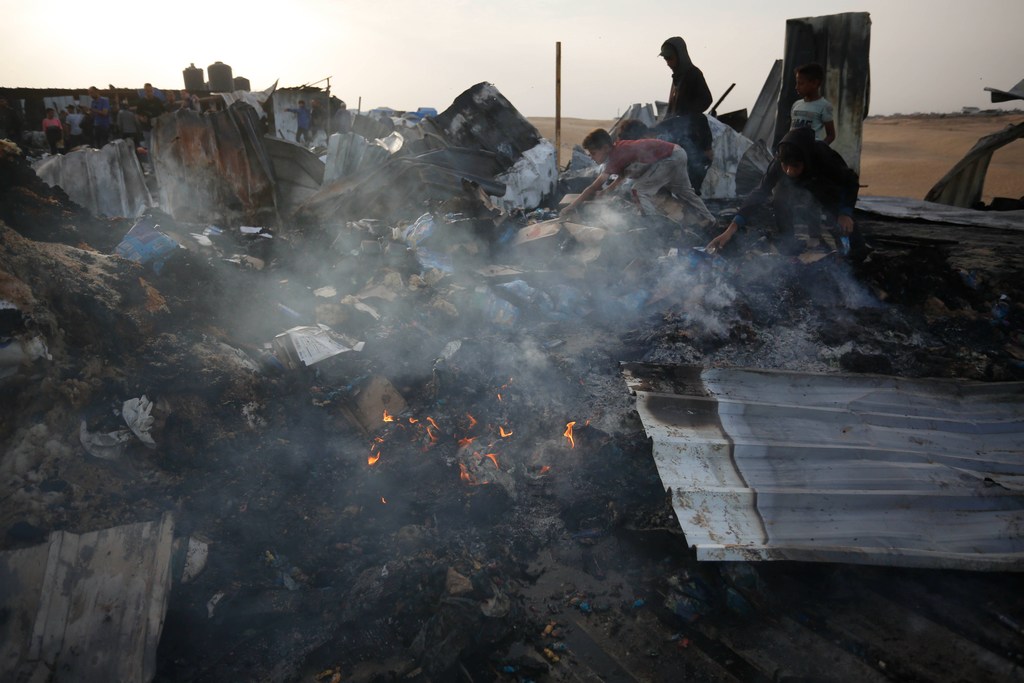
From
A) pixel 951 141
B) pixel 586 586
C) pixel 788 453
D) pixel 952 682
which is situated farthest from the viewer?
pixel 951 141

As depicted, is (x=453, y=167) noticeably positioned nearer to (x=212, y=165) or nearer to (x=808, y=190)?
(x=212, y=165)

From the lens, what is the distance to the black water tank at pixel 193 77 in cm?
1973

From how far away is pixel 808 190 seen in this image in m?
5.41

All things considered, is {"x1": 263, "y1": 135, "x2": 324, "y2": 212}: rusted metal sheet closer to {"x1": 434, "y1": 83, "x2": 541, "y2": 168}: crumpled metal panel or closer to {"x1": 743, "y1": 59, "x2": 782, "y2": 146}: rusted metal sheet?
{"x1": 434, "y1": 83, "x2": 541, "y2": 168}: crumpled metal panel

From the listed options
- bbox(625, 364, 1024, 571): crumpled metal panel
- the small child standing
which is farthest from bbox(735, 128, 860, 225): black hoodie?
bbox(625, 364, 1024, 571): crumpled metal panel

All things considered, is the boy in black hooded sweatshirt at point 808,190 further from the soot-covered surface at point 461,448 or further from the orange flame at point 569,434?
the orange flame at point 569,434

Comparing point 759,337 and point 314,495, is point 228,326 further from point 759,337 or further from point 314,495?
point 759,337

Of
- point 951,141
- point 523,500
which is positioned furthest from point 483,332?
point 951,141

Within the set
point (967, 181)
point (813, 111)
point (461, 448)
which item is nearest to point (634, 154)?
point (813, 111)

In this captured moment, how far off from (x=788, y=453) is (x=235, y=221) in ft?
23.0

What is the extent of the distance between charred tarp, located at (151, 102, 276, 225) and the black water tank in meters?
15.6

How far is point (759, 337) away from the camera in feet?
15.6

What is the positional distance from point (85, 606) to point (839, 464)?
3.94 meters

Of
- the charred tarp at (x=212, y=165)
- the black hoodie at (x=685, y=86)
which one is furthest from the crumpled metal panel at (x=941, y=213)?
the charred tarp at (x=212, y=165)
